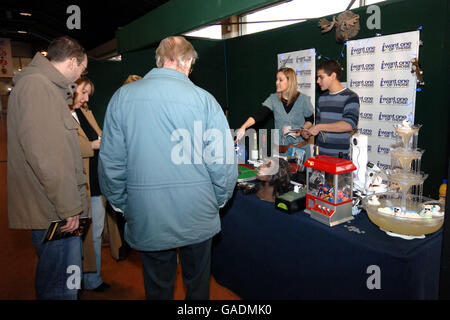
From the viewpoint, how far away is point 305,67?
143 inches

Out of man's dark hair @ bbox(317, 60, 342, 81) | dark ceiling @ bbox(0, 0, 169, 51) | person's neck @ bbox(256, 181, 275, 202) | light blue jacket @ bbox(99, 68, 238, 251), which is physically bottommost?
person's neck @ bbox(256, 181, 275, 202)

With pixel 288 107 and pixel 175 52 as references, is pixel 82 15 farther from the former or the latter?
pixel 175 52

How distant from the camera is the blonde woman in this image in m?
2.69

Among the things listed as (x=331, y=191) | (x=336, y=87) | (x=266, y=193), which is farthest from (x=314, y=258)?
(x=336, y=87)

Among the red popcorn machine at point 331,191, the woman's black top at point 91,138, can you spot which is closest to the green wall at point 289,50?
the red popcorn machine at point 331,191

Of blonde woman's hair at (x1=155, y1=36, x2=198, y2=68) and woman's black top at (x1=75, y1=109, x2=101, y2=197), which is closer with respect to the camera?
blonde woman's hair at (x1=155, y1=36, x2=198, y2=68)

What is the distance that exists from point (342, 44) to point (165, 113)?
2.63 metres

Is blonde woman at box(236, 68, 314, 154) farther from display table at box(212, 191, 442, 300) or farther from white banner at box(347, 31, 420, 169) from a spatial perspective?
display table at box(212, 191, 442, 300)

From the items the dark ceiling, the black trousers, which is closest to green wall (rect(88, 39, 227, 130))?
the dark ceiling

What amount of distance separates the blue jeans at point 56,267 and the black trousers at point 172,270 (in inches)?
16.0

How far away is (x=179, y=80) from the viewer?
1.31 m

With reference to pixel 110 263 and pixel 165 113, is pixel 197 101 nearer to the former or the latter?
pixel 165 113

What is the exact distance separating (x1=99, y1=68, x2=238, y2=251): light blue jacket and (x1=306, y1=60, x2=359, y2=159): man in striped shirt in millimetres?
1152

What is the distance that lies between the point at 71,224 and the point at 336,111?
2.01 metres
